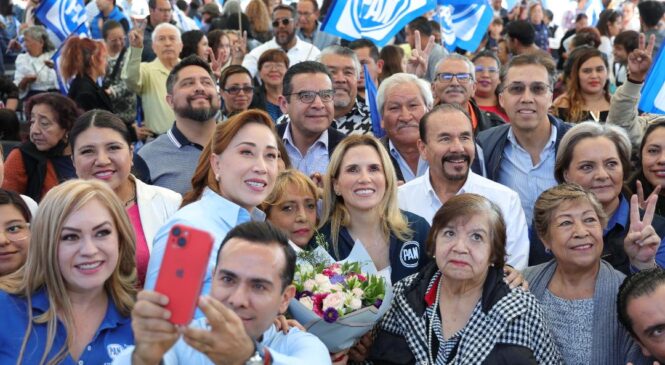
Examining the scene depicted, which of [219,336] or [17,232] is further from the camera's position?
[17,232]

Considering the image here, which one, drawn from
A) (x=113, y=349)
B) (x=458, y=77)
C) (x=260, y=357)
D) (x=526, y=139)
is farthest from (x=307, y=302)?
(x=458, y=77)

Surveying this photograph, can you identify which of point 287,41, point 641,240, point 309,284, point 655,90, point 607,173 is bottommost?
point 309,284

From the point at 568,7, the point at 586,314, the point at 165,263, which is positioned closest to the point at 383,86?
the point at 586,314

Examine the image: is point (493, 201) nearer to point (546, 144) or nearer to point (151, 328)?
point (546, 144)

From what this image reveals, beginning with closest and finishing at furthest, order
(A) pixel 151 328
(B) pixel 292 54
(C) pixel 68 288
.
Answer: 1. (A) pixel 151 328
2. (C) pixel 68 288
3. (B) pixel 292 54

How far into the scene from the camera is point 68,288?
380cm

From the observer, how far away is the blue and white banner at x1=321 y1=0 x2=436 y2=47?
895 cm

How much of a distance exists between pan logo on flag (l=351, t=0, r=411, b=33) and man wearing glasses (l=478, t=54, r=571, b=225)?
8.73 ft

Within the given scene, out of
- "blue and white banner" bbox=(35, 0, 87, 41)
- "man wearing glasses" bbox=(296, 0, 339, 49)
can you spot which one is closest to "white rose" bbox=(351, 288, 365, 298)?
"blue and white banner" bbox=(35, 0, 87, 41)

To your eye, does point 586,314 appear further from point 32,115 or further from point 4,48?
point 4,48

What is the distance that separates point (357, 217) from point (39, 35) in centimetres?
872

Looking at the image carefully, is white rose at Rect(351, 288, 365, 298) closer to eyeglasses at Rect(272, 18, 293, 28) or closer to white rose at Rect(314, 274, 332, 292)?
white rose at Rect(314, 274, 332, 292)

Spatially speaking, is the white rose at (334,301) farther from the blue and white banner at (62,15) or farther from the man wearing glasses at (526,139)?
the blue and white banner at (62,15)

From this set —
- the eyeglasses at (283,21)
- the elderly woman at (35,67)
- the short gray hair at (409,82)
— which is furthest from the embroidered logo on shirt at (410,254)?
the elderly woman at (35,67)
